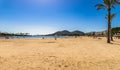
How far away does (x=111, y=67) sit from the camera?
28.8 feet

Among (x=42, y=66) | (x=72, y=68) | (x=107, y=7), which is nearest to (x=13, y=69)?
(x=42, y=66)

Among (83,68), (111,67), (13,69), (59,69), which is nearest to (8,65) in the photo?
(13,69)

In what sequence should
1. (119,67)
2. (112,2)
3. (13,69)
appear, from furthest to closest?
1. (112,2)
2. (119,67)
3. (13,69)

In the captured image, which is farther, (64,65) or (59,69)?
(64,65)

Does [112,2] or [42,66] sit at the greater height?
[112,2]

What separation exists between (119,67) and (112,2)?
24660 millimetres

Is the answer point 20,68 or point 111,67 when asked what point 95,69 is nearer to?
point 111,67

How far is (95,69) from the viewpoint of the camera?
838cm

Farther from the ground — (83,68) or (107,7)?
(107,7)

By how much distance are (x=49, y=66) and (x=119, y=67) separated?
355 centimetres

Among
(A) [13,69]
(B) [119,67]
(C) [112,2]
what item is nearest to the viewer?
(A) [13,69]

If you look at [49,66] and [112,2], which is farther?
[112,2]

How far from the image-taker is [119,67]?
28.7 ft

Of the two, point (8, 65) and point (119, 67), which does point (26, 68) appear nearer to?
point (8, 65)
